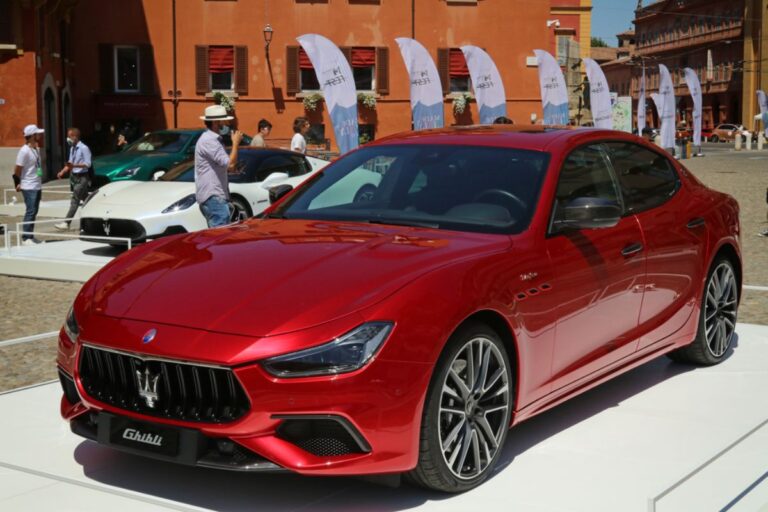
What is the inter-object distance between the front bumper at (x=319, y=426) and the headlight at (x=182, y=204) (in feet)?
31.5

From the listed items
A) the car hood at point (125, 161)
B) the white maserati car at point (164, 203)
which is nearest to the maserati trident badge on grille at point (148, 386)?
the white maserati car at point (164, 203)

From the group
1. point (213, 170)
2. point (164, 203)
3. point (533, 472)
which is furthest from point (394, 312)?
point (164, 203)

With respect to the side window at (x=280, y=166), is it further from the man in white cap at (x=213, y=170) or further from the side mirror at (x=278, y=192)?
the side mirror at (x=278, y=192)

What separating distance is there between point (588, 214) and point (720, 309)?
2.20 m

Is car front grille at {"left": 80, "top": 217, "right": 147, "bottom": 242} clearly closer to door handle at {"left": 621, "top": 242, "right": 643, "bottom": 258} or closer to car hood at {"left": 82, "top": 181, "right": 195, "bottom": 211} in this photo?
car hood at {"left": 82, "top": 181, "right": 195, "bottom": 211}

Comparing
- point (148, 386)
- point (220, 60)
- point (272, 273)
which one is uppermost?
point (220, 60)

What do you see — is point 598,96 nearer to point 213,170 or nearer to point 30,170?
point 30,170

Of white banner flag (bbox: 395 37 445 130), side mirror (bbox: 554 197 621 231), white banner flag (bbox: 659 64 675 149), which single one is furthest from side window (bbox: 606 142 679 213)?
white banner flag (bbox: 659 64 675 149)

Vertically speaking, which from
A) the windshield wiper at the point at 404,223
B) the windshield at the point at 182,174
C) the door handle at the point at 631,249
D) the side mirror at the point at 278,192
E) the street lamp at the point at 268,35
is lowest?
the door handle at the point at 631,249

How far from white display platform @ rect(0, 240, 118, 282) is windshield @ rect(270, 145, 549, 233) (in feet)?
21.5

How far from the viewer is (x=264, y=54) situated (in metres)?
42.6

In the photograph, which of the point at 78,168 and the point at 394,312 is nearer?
the point at 394,312

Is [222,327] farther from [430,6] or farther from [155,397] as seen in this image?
[430,6]

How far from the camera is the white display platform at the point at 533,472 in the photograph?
4590 millimetres
